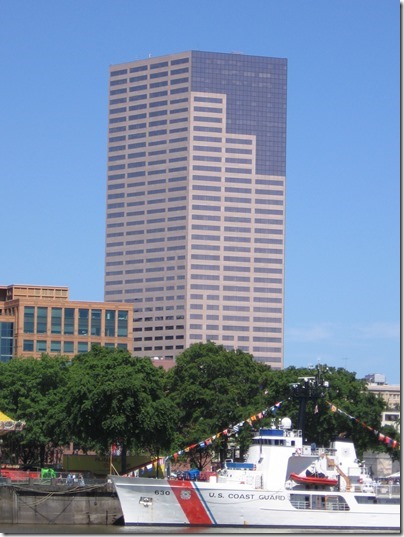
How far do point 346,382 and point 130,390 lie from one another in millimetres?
29829

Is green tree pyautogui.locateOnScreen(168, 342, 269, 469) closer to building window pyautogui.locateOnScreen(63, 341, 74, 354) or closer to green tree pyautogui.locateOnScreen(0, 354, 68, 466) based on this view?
green tree pyautogui.locateOnScreen(0, 354, 68, 466)

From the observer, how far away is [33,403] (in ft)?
412

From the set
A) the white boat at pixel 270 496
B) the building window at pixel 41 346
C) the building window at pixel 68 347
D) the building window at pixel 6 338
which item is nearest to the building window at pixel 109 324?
the building window at pixel 68 347

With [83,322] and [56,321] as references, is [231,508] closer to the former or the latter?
[56,321]

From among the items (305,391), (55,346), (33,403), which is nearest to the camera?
(305,391)

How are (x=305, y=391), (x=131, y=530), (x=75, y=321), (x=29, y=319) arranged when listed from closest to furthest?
1. (x=131, y=530)
2. (x=305, y=391)
3. (x=29, y=319)
4. (x=75, y=321)

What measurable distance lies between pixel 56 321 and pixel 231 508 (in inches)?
3859

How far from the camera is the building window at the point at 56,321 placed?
182875 mm

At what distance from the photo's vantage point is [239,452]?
Answer: 130875mm

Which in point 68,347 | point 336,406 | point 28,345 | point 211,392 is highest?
point 28,345

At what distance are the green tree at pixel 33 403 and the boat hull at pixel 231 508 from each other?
86.2ft

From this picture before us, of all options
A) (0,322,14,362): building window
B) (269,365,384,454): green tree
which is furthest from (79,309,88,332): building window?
(269,365,384,454): green tree

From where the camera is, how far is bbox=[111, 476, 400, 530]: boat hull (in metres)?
88.2

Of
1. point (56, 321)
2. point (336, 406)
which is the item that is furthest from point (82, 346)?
point (336, 406)
